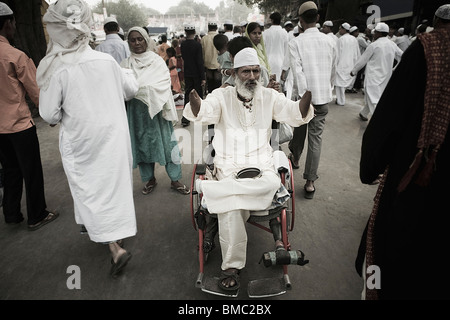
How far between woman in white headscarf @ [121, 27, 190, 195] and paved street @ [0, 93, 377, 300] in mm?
503

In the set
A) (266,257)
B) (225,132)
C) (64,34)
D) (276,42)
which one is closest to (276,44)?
(276,42)

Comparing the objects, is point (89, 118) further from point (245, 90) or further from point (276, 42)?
point (276, 42)

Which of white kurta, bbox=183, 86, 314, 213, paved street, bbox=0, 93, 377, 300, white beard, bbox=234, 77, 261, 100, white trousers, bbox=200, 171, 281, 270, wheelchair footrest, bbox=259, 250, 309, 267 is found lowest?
paved street, bbox=0, 93, 377, 300

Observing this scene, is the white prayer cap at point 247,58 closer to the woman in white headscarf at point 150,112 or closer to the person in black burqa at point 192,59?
the woman in white headscarf at point 150,112

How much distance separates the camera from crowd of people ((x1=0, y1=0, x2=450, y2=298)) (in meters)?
1.26

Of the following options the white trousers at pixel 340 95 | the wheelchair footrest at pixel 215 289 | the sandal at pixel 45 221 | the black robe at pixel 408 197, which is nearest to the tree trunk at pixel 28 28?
the sandal at pixel 45 221

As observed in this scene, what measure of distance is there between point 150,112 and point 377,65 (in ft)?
17.6

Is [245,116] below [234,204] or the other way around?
the other way around

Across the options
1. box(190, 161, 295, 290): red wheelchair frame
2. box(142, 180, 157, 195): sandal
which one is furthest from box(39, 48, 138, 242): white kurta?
box(142, 180, 157, 195): sandal

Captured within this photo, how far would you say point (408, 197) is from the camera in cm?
132

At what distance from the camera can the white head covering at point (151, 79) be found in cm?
327

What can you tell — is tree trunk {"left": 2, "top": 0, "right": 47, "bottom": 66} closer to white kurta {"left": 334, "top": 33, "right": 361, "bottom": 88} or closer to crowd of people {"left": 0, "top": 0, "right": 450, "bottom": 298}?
crowd of people {"left": 0, "top": 0, "right": 450, "bottom": 298}

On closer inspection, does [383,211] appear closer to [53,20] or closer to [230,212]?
[230,212]

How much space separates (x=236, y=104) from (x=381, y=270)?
73.7 inches
